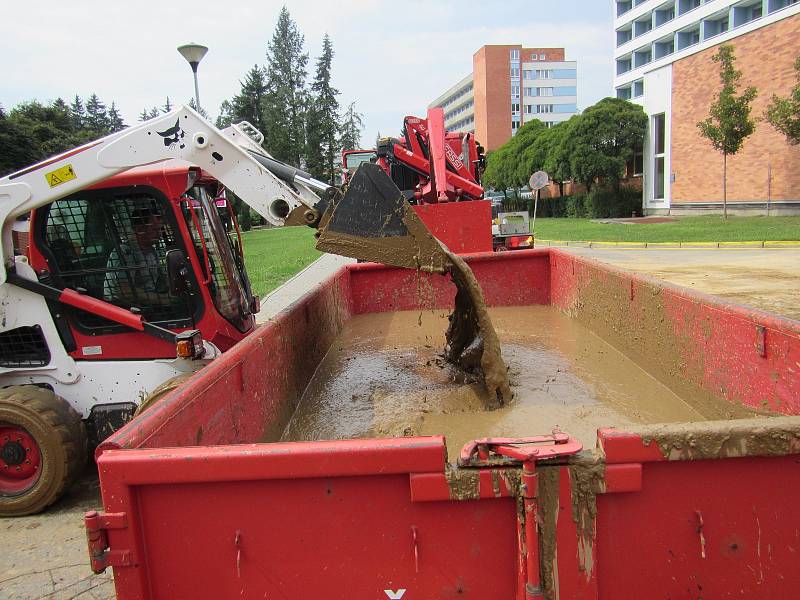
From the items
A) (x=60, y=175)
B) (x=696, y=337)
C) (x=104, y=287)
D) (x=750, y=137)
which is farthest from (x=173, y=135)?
(x=750, y=137)

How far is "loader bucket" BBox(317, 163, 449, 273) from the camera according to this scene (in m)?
3.68

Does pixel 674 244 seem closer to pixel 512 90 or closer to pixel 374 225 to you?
pixel 374 225

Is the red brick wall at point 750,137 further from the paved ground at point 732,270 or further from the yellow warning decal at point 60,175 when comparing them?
the yellow warning decal at point 60,175

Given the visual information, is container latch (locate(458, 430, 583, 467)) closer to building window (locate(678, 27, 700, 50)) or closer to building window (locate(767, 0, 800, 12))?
building window (locate(767, 0, 800, 12))

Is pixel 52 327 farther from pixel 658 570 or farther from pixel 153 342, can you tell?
pixel 658 570

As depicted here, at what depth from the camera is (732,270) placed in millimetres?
12602

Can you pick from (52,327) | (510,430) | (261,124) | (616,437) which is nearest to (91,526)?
(616,437)

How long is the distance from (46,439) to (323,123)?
56.9 meters

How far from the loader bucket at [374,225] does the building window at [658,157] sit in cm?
3755

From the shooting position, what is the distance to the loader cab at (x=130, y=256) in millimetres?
4238

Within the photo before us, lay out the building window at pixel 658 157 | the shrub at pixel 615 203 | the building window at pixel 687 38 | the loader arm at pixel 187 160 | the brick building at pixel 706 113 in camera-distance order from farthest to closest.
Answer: the building window at pixel 687 38 → the shrub at pixel 615 203 → the building window at pixel 658 157 → the brick building at pixel 706 113 → the loader arm at pixel 187 160

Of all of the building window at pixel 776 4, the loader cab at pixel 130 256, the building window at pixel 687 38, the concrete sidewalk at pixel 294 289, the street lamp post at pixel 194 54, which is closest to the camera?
the loader cab at pixel 130 256

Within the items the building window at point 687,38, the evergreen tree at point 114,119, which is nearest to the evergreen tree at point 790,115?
the building window at point 687,38

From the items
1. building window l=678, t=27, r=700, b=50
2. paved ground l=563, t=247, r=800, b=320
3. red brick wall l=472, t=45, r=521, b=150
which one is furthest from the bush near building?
red brick wall l=472, t=45, r=521, b=150
